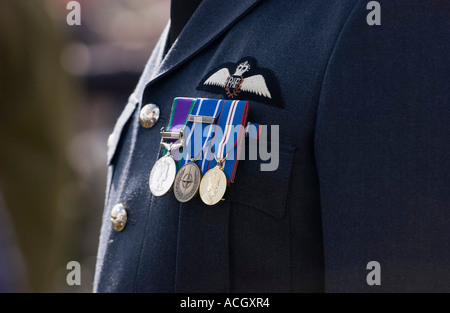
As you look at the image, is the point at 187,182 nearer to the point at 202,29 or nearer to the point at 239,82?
the point at 239,82

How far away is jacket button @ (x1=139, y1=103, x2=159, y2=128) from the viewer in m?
1.44

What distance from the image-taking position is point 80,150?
13.5 feet

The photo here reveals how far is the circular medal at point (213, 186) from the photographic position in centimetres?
124

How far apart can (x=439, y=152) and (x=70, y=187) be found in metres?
1.54

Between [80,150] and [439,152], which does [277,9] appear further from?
[80,150]

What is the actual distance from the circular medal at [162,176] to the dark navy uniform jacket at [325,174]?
3cm

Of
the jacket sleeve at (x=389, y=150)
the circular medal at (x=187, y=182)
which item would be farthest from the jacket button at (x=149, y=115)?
the jacket sleeve at (x=389, y=150)

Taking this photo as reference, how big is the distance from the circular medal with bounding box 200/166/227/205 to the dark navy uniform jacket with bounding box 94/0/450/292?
0.02 meters

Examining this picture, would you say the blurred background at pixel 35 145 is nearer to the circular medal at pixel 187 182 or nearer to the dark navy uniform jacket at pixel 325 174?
the dark navy uniform jacket at pixel 325 174

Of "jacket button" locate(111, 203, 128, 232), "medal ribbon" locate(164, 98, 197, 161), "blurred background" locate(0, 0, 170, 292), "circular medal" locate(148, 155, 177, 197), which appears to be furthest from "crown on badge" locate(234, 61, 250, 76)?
"blurred background" locate(0, 0, 170, 292)

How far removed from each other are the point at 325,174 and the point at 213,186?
0.22 metres

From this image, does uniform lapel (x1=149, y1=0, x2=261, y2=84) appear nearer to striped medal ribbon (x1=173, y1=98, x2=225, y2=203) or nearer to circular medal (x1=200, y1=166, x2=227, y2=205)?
striped medal ribbon (x1=173, y1=98, x2=225, y2=203)

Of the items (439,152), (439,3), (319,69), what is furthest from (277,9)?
(439,152)
